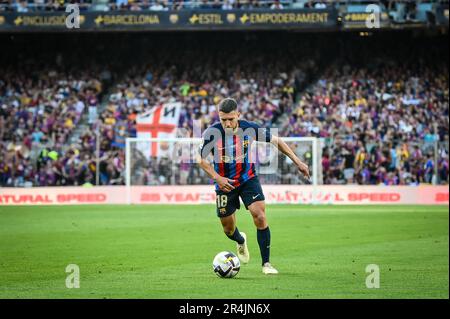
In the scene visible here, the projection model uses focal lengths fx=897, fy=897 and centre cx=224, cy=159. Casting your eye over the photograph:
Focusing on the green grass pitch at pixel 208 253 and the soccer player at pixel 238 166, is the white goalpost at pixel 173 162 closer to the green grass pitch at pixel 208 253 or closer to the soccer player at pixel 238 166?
the green grass pitch at pixel 208 253

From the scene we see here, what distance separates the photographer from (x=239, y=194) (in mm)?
12812

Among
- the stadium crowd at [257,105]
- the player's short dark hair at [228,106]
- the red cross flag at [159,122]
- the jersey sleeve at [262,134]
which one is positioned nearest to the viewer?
the player's short dark hair at [228,106]

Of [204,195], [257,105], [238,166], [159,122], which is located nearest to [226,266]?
[238,166]

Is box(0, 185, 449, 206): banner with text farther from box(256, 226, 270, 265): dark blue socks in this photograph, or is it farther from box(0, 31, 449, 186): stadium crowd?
box(256, 226, 270, 265): dark blue socks

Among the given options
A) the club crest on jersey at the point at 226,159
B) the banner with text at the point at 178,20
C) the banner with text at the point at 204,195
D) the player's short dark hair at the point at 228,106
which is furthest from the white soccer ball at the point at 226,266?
the banner with text at the point at 178,20

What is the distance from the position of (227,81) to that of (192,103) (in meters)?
2.93

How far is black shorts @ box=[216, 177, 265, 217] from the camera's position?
12.6 metres

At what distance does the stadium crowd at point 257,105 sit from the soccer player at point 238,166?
19880mm

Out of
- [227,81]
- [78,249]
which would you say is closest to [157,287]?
[78,249]

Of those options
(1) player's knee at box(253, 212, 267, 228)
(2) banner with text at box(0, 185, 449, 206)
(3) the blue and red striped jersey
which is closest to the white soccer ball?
(1) player's knee at box(253, 212, 267, 228)

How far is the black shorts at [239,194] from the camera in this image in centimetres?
1257

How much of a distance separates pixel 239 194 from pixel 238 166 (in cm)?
44

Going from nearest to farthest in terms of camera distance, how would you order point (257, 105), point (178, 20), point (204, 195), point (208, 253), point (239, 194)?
point (239, 194), point (208, 253), point (204, 195), point (257, 105), point (178, 20)

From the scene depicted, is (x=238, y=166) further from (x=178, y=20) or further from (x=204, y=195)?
(x=178, y=20)
